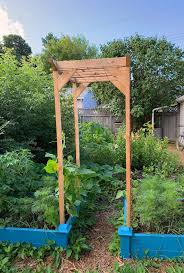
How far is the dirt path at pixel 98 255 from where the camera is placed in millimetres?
2416

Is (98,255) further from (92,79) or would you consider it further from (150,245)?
(92,79)

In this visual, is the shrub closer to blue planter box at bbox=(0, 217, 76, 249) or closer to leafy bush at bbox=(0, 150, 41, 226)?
leafy bush at bbox=(0, 150, 41, 226)

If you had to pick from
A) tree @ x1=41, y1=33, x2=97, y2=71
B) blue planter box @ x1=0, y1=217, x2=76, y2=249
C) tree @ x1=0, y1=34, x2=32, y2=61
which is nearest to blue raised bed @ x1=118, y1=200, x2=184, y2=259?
blue planter box @ x1=0, y1=217, x2=76, y2=249

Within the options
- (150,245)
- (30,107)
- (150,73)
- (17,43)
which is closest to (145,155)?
(30,107)

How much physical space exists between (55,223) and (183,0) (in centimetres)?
1004

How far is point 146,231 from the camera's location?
262 centimetres

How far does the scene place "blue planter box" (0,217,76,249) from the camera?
2621mm

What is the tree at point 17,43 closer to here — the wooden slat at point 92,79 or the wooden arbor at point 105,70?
the wooden slat at point 92,79

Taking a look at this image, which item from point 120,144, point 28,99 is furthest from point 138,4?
point 28,99

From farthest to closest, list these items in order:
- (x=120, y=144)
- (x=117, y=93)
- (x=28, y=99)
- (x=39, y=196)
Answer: (x=117, y=93), (x=120, y=144), (x=28, y=99), (x=39, y=196)

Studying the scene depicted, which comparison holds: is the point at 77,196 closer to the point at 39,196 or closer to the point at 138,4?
the point at 39,196

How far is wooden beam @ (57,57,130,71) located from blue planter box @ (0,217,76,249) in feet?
5.35

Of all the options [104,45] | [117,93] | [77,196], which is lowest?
[77,196]

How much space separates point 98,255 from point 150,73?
34.2ft
